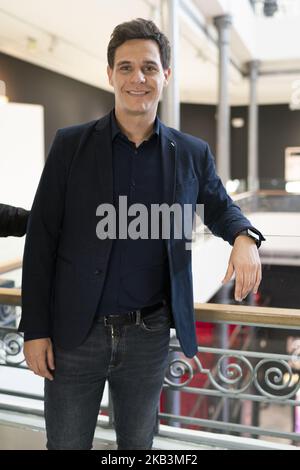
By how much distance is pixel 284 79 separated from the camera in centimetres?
1154

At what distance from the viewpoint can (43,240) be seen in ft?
4.15

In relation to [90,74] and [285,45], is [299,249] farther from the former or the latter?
[285,45]

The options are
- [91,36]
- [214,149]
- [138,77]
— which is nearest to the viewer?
[138,77]

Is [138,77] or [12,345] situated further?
[12,345]

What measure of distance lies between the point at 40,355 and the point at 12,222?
1.76 ft

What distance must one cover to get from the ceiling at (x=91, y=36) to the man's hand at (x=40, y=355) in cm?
474

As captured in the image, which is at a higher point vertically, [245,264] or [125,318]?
[245,264]

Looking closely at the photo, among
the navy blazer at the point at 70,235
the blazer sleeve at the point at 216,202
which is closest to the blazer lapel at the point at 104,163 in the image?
the navy blazer at the point at 70,235

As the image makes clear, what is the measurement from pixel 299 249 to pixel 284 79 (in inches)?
420

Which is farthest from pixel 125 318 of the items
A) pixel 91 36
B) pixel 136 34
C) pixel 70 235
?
pixel 91 36

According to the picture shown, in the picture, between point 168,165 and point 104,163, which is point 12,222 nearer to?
point 104,163

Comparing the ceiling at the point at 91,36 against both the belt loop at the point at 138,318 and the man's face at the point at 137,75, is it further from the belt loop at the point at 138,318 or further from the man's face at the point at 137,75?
the belt loop at the point at 138,318

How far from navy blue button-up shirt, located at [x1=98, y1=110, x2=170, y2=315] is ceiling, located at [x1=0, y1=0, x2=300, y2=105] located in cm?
450

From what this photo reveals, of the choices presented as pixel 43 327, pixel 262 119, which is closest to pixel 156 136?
pixel 43 327
